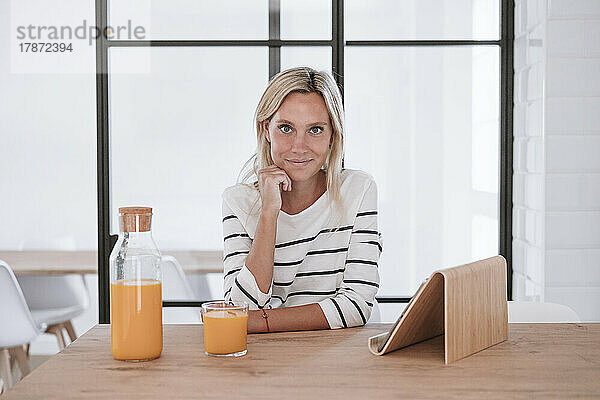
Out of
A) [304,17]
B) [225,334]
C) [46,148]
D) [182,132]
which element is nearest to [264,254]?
[225,334]

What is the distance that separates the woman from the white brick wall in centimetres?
106

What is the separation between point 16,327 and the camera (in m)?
2.97

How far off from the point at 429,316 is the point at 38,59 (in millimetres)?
2276

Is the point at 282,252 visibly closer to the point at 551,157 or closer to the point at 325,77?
the point at 325,77

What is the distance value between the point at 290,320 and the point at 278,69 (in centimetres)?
166

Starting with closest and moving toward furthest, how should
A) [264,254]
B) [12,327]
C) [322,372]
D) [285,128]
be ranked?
1. [322,372]
2. [264,254]
3. [285,128]
4. [12,327]

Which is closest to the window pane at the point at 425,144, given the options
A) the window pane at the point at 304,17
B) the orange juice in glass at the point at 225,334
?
the window pane at the point at 304,17

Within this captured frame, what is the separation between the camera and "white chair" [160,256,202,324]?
3057 mm

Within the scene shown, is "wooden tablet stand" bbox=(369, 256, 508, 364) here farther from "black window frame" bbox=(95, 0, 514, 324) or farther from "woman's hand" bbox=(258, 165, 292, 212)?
"black window frame" bbox=(95, 0, 514, 324)

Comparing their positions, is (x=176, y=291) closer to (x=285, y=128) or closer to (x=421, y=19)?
(x=285, y=128)

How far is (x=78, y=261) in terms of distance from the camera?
3.04 metres

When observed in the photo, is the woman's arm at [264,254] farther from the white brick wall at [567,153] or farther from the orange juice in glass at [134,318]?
the white brick wall at [567,153]

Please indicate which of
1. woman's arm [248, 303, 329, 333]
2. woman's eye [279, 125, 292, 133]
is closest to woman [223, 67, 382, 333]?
woman's eye [279, 125, 292, 133]

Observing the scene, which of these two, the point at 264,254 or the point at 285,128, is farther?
the point at 285,128
